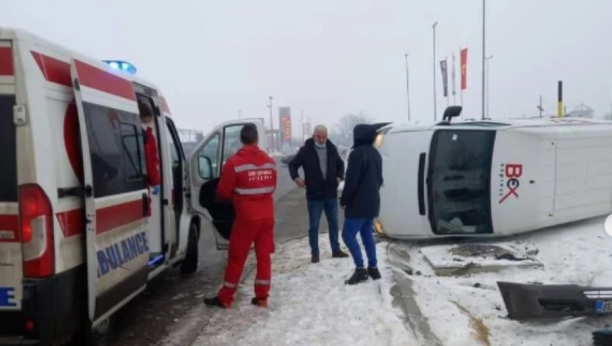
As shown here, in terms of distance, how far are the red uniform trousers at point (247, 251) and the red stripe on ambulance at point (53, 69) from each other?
7.43 feet

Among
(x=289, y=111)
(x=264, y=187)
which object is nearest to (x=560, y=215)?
(x=264, y=187)

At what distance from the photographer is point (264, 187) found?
5.62m

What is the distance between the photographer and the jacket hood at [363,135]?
6473 mm

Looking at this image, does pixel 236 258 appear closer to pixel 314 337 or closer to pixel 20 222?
pixel 314 337

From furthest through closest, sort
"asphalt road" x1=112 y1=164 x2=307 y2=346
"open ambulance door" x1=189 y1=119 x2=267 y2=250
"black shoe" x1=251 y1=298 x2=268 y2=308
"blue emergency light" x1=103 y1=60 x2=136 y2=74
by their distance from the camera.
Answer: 1. "open ambulance door" x1=189 y1=119 x2=267 y2=250
2. "black shoe" x1=251 y1=298 x2=268 y2=308
3. "blue emergency light" x1=103 y1=60 x2=136 y2=74
4. "asphalt road" x1=112 y1=164 x2=307 y2=346

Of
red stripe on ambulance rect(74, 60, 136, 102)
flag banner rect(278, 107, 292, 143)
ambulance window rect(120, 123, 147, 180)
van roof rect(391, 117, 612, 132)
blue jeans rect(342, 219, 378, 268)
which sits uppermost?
flag banner rect(278, 107, 292, 143)

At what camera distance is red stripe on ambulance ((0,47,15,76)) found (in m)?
3.43

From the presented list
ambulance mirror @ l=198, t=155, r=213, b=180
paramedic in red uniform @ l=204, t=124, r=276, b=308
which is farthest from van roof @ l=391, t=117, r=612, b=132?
paramedic in red uniform @ l=204, t=124, r=276, b=308

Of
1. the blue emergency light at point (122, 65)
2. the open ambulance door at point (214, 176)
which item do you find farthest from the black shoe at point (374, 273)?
the blue emergency light at point (122, 65)

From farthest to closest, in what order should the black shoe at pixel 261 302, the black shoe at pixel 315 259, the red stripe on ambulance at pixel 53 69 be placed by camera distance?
the black shoe at pixel 315 259 → the black shoe at pixel 261 302 → the red stripe on ambulance at pixel 53 69

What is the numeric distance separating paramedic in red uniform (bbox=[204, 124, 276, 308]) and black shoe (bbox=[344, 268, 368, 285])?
105cm

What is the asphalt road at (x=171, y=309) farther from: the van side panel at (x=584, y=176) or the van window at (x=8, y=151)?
the van side panel at (x=584, y=176)

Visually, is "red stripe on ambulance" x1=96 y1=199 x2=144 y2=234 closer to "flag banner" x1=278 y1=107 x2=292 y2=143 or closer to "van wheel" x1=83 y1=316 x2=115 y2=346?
"van wheel" x1=83 y1=316 x2=115 y2=346

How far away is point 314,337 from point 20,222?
8.19 feet
